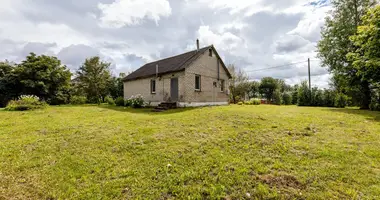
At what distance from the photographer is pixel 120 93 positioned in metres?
26.1

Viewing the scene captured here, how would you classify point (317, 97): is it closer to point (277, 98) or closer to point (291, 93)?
point (291, 93)

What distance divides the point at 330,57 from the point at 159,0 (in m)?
16.4

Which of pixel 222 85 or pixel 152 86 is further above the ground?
pixel 222 85

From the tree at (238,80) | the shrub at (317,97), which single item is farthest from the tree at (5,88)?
the shrub at (317,97)

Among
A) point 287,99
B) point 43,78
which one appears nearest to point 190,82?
point 43,78

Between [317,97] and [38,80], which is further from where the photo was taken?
[317,97]

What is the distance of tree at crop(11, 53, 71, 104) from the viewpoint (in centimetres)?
1574

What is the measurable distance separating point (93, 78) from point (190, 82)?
58.2 feet

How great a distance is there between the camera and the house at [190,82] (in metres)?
13.4

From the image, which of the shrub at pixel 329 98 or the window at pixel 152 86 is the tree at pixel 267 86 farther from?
the window at pixel 152 86

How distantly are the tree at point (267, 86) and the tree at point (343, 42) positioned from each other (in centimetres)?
2283

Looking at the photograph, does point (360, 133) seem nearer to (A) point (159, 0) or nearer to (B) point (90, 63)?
(A) point (159, 0)

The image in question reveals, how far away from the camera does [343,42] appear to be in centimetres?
1557

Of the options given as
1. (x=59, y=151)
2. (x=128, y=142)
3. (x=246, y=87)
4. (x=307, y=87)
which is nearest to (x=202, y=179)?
(x=128, y=142)
